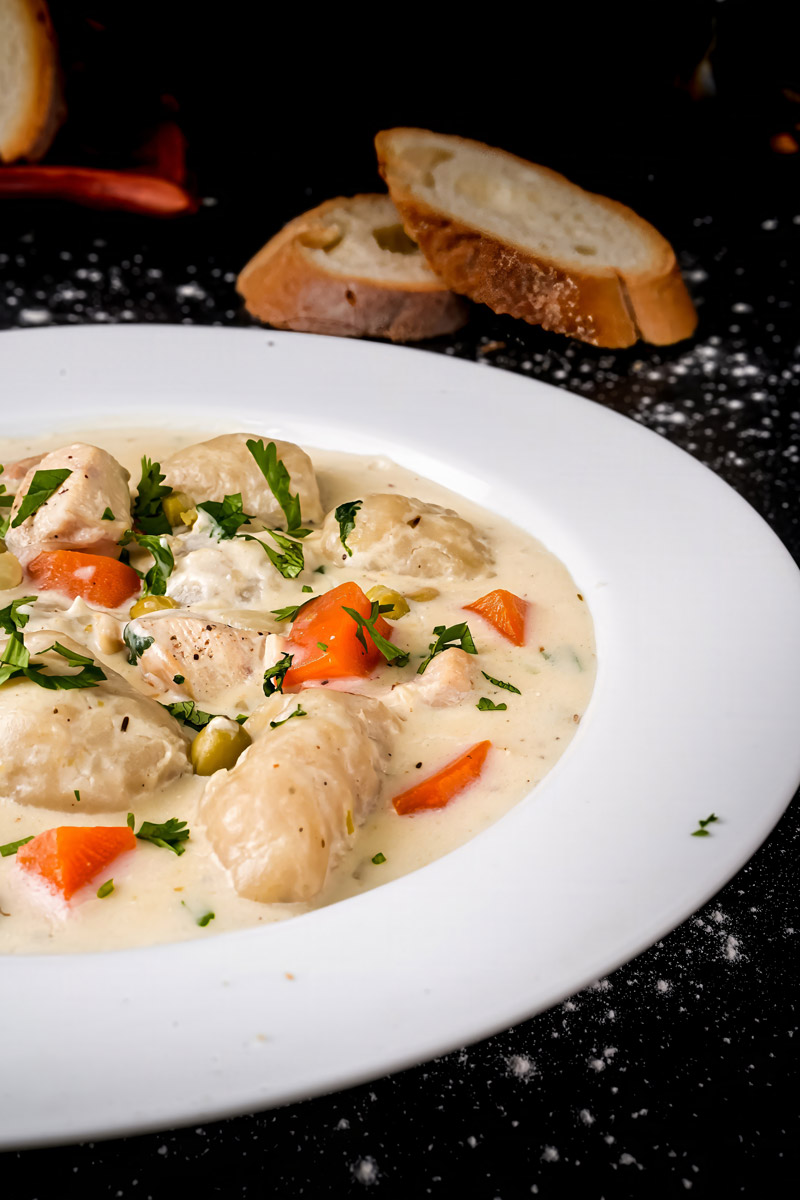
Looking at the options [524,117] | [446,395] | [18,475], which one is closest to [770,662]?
[446,395]

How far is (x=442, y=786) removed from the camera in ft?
6.97

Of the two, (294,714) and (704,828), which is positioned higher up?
(704,828)

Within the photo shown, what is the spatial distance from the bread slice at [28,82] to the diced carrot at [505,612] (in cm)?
343

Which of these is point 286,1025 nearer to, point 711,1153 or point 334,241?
point 711,1153

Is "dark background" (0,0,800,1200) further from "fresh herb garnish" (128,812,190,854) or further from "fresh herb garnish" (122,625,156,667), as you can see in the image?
"fresh herb garnish" (128,812,190,854)

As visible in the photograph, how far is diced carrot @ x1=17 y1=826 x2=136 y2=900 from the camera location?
6.20ft

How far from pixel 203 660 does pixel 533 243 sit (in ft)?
7.41

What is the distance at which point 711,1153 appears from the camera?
5.77 feet

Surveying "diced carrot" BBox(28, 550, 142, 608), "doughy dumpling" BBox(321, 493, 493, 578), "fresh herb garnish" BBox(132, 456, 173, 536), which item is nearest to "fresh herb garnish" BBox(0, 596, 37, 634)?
"diced carrot" BBox(28, 550, 142, 608)

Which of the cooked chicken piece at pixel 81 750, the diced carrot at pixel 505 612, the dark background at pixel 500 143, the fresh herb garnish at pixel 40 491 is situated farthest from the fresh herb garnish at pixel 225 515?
the dark background at pixel 500 143

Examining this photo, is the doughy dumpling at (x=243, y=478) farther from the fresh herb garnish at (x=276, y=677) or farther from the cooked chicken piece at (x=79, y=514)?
the fresh herb garnish at (x=276, y=677)

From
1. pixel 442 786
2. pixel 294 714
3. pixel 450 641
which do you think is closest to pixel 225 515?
pixel 450 641

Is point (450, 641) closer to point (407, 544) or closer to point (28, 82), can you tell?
point (407, 544)

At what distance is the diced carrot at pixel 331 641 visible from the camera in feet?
8.04
